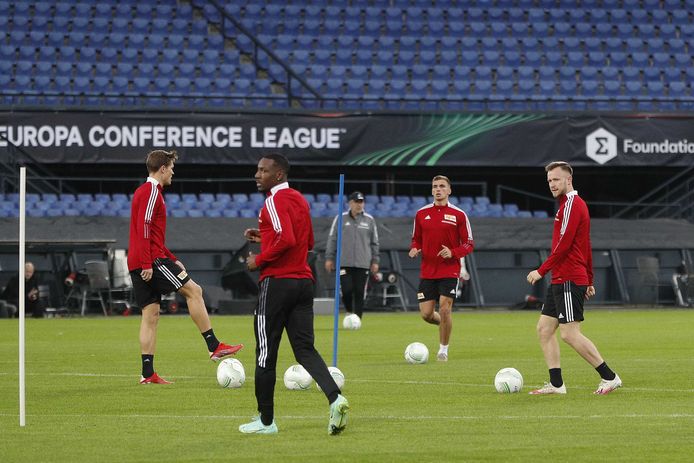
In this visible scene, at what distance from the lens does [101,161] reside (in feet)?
107

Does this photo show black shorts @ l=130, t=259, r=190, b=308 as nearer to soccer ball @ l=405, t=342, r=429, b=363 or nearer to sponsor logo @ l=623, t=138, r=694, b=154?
soccer ball @ l=405, t=342, r=429, b=363

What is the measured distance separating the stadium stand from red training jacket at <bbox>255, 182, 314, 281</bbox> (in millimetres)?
24524

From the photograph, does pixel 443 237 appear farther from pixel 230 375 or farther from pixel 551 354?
pixel 230 375

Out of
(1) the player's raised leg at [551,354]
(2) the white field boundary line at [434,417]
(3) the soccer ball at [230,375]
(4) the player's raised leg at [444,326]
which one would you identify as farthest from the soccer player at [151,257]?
(4) the player's raised leg at [444,326]

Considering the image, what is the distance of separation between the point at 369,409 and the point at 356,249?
10.6m

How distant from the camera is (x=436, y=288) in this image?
→ 15875 millimetres

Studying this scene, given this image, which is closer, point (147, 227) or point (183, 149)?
point (147, 227)

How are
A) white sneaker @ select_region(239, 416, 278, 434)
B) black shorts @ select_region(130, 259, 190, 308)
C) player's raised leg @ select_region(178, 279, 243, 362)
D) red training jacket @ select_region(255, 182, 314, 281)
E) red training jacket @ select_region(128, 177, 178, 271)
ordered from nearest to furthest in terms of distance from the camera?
red training jacket @ select_region(255, 182, 314, 281), white sneaker @ select_region(239, 416, 278, 434), red training jacket @ select_region(128, 177, 178, 271), black shorts @ select_region(130, 259, 190, 308), player's raised leg @ select_region(178, 279, 243, 362)

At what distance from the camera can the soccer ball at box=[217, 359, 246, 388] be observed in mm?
11812

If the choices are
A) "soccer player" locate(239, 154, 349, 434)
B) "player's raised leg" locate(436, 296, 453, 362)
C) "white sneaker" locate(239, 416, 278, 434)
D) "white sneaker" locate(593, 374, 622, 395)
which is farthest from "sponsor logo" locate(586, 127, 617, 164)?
"white sneaker" locate(239, 416, 278, 434)

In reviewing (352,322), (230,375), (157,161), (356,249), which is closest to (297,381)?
(230,375)

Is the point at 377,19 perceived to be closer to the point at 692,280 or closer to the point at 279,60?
the point at 279,60

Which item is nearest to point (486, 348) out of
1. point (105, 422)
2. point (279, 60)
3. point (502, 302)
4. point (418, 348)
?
point (418, 348)

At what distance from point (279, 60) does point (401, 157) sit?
4783mm
